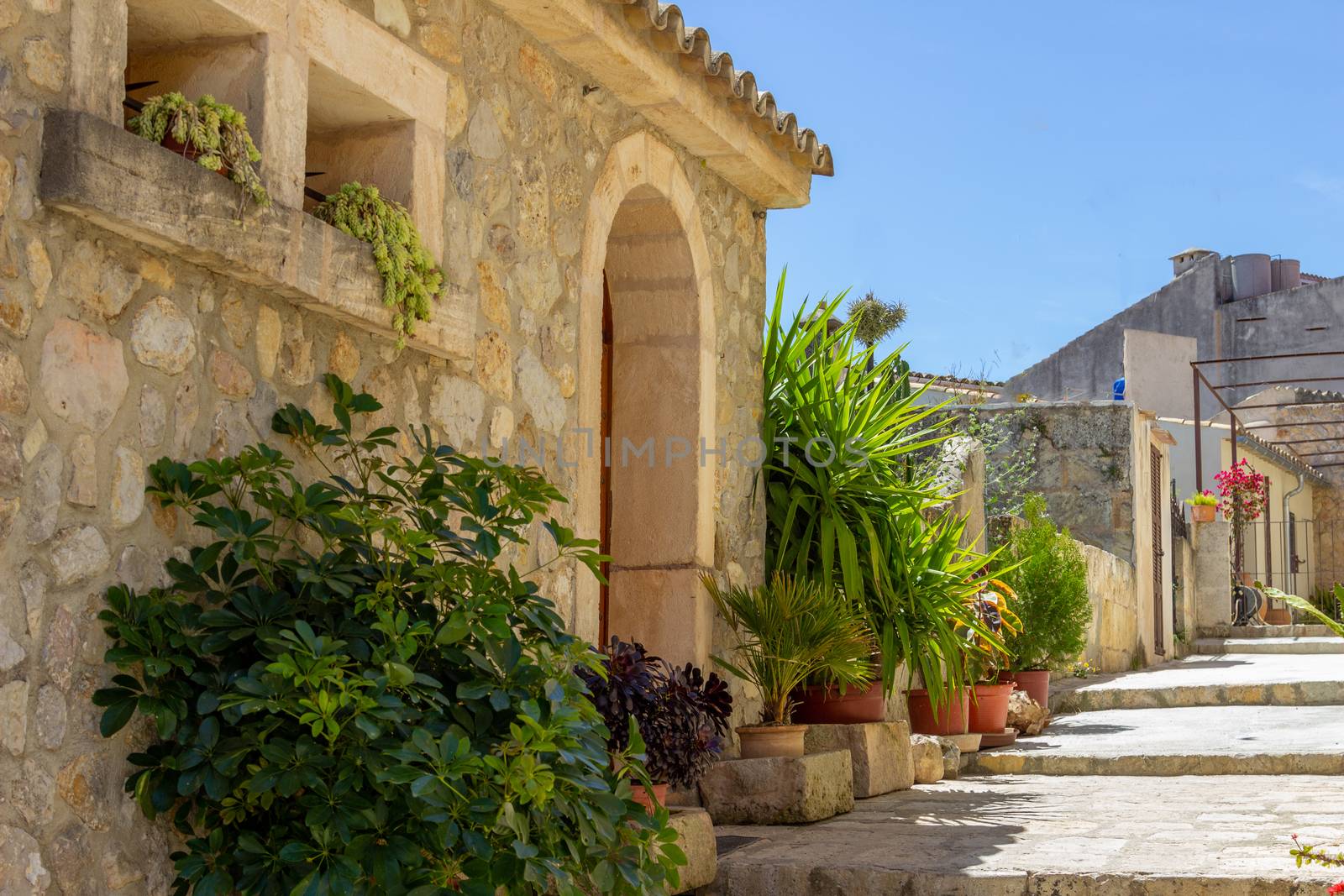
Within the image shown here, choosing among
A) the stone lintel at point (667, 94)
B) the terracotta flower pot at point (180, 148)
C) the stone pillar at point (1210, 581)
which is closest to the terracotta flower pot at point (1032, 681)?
the stone lintel at point (667, 94)

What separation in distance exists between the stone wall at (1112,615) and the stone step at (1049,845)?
5188 millimetres

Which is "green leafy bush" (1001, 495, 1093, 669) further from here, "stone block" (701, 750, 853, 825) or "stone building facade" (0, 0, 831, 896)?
"stone block" (701, 750, 853, 825)

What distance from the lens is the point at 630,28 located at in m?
4.72

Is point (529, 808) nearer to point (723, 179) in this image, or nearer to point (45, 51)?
point (45, 51)

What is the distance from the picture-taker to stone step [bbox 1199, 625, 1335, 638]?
16.0 meters

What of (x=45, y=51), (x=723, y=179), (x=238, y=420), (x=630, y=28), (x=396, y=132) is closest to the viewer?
(x=45, y=51)

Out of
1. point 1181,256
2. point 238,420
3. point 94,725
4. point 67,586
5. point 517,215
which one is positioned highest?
point 1181,256

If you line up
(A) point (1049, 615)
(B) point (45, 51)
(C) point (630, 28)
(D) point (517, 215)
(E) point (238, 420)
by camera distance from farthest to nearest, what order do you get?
(A) point (1049, 615)
(C) point (630, 28)
(D) point (517, 215)
(E) point (238, 420)
(B) point (45, 51)

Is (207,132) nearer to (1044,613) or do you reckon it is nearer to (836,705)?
(836,705)

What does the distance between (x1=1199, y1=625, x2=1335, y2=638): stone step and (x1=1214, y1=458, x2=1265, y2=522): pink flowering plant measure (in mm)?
1591

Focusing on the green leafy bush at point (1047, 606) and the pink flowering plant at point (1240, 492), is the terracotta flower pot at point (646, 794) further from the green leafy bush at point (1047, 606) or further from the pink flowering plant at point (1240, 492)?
the pink flowering plant at point (1240, 492)

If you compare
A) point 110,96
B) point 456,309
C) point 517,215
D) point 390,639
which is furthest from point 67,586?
point 517,215

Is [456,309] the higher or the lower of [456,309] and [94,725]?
the higher

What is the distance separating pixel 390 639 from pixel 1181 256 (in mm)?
29601
